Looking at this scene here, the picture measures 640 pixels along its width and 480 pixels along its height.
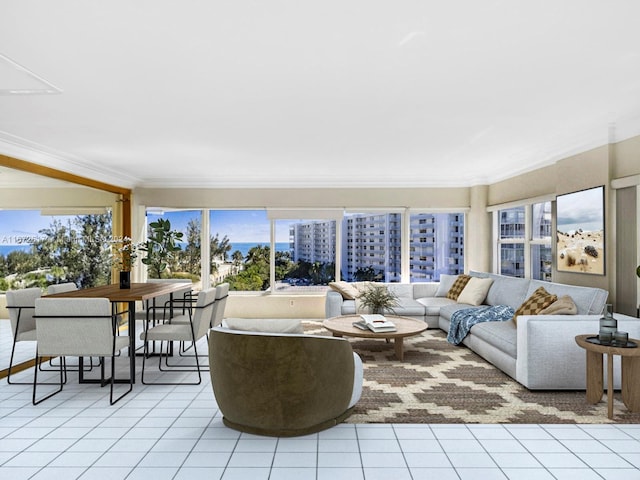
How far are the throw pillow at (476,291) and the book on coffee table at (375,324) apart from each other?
64.9 inches

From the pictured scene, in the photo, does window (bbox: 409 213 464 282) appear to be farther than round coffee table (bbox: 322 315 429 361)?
Yes

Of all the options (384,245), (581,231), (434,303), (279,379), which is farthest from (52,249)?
(581,231)

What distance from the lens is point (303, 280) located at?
802 centimetres

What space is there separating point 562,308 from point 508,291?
162 centimetres

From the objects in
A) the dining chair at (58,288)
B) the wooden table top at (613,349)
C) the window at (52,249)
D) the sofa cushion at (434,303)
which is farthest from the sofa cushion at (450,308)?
the window at (52,249)

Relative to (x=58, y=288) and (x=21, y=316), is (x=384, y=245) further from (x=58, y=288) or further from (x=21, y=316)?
(x=21, y=316)

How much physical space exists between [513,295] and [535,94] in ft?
9.58

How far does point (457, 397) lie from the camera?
12.2ft

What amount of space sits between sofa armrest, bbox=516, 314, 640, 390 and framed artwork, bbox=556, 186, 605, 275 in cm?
101

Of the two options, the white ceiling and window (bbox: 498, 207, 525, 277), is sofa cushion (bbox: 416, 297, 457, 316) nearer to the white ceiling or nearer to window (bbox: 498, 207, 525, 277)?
window (bbox: 498, 207, 525, 277)

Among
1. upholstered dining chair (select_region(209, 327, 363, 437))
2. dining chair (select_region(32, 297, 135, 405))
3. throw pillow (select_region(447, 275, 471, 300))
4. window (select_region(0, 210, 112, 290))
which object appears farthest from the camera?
throw pillow (select_region(447, 275, 471, 300))

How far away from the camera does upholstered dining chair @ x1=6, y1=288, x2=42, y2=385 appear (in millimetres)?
4168

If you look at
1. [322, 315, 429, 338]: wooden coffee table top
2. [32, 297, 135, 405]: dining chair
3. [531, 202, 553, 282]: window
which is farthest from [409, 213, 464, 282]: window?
[32, 297, 135, 405]: dining chair

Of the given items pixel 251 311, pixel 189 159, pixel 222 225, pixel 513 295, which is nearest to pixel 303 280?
pixel 251 311
